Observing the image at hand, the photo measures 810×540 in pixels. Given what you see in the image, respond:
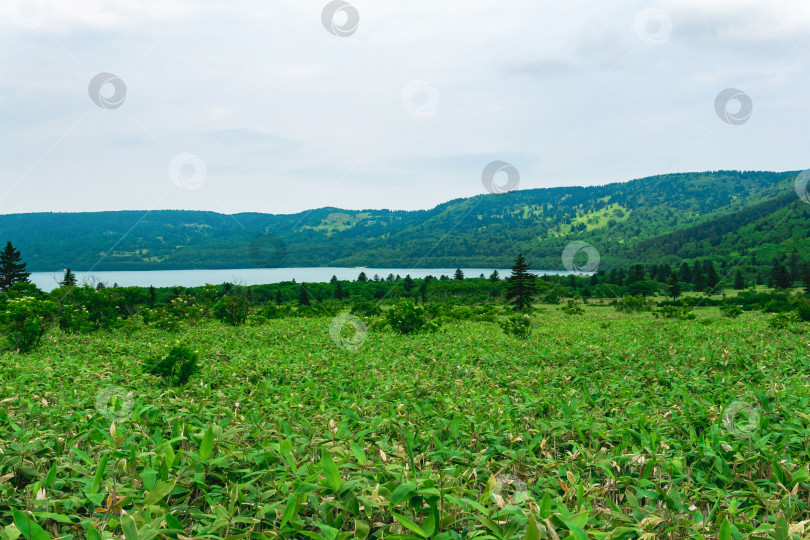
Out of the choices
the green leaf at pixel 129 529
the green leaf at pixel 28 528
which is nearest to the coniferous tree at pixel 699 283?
the green leaf at pixel 129 529

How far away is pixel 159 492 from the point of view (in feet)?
9.05

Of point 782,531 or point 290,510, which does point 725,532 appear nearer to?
point 782,531

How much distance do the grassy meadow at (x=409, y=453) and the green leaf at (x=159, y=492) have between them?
0.01 m

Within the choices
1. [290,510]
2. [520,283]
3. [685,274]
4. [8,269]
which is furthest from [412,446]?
[685,274]

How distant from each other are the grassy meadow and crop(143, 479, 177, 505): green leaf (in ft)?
0.04

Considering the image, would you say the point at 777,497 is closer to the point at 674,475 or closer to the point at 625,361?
the point at 674,475

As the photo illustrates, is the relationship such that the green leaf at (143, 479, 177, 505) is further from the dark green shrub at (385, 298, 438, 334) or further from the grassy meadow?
the dark green shrub at (385, 298, 438, 334)

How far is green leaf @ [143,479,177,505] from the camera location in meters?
2.72

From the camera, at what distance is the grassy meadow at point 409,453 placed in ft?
9.04

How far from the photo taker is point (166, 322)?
18812mm

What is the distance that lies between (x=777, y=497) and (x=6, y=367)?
11.6 m

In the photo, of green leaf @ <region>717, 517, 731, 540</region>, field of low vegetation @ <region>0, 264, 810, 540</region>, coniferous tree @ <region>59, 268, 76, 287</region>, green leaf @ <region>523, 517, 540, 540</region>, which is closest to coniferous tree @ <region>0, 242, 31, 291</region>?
coniferous tree @ <region>59, 268, 76, 287</region>

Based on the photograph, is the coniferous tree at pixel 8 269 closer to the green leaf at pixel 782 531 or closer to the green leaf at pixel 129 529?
the green leaf at pixel 129 529

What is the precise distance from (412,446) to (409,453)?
1.11 ft
